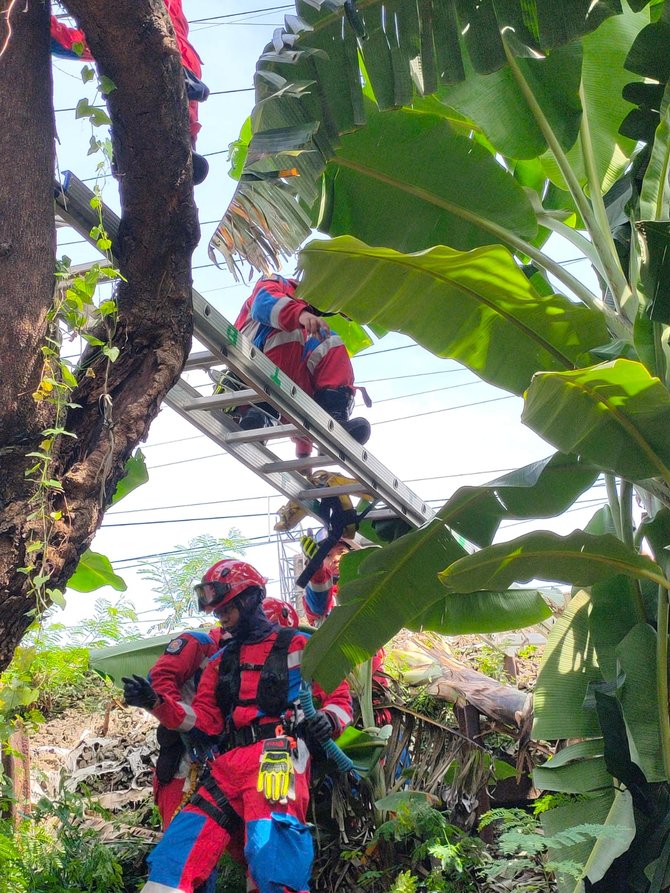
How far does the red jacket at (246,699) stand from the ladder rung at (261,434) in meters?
1.19

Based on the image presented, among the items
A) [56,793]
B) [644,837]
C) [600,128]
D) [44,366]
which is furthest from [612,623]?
[56,793]

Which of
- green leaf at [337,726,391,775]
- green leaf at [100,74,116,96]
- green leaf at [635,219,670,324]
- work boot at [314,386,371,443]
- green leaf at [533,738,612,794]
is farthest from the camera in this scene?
green leaf at [337,726,391,775]

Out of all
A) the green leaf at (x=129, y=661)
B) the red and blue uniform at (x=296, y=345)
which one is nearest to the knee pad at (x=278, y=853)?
the green leaf at (x=129, y=661)

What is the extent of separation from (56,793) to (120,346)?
4.06 m

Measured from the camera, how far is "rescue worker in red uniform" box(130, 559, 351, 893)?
4793 mm

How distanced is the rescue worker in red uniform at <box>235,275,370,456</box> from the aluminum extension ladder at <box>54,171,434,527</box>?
20 cm

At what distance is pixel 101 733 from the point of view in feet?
23.9

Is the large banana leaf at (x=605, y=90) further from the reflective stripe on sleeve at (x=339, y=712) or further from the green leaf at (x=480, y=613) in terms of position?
the reflective stripe on sleeve at (x=339, y=712)

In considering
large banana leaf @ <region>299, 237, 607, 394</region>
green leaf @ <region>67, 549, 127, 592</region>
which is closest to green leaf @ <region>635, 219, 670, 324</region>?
large banana leaf @ <region>299, 237, 607, 394</region>

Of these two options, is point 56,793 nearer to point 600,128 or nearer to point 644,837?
point 644,837

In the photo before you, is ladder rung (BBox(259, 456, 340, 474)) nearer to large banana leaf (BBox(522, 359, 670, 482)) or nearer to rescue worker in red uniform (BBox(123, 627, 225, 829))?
rescue worker in red uniform (BBox(123, 627, 225, 829))

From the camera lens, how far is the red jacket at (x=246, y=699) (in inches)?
209

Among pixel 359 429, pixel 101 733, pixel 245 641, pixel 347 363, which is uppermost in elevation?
pixel 347 363

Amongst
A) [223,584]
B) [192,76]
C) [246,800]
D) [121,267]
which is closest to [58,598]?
[121,267]
